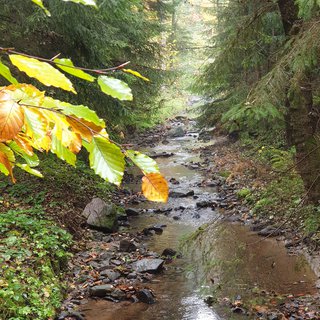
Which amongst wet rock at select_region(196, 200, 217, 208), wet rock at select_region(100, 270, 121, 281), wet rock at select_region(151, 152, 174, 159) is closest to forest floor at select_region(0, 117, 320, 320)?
wet rock at select_region(100, 270, 121, 281)

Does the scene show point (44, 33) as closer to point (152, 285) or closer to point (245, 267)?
point (152, 285)

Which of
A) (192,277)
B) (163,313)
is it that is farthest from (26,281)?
(192,277)

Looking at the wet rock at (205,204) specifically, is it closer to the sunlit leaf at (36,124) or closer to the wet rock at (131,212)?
the wet rock at (131,212)

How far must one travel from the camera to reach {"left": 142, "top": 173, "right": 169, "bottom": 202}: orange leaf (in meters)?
0.82

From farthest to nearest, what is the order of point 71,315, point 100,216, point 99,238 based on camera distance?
point 100,216 → point 99,238 → point 71,315

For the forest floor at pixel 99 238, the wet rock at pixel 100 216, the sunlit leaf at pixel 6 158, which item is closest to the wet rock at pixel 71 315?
the forest floor at pixel 99 238

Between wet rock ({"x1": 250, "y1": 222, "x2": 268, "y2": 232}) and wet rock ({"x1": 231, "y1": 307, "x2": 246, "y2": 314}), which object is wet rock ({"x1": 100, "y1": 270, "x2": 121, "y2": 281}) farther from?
wet rock ({"x1": 250, "y1": 222, "x2": 268, "y2": 232})

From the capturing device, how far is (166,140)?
26484 mm

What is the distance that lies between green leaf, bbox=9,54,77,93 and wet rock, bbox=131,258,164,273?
7593mm

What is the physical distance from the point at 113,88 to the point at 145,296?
645cm

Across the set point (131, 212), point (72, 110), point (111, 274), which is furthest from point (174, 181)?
point (72, 110)

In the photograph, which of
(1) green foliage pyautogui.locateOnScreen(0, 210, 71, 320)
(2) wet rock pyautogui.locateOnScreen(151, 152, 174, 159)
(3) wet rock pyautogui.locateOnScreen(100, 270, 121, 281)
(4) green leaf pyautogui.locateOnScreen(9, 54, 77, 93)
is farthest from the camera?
(2) wet rock pyautogui.locateOnScreen(151, 152, 174, 159)

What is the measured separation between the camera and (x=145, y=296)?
681 cm

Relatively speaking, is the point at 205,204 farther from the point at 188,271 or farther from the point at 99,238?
the point at 188,271
